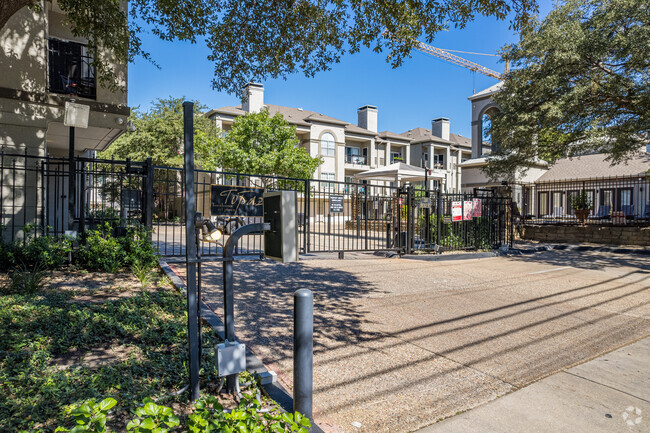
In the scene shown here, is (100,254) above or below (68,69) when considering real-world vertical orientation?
below

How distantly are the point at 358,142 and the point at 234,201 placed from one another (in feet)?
111

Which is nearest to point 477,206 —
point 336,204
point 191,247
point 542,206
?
point 336,204

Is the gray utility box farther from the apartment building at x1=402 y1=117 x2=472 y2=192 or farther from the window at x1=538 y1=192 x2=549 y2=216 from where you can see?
the apartment building at x1=402 y1=117 x2=472 y2=192

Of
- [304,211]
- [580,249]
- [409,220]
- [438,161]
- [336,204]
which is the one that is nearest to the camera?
[304,211]

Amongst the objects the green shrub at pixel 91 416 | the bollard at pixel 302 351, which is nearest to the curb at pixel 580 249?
the bollard at pixel 302 351

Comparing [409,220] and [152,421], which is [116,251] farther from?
[409,220]

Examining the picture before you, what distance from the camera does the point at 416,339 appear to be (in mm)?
4543

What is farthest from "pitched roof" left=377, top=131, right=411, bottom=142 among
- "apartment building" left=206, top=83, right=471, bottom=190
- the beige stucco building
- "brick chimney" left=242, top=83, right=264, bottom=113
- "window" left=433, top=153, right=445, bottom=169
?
the beige stucco building

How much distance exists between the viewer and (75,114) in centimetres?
687

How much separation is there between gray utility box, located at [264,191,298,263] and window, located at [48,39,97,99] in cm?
1043

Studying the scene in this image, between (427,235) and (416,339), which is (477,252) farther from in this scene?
(416,339)

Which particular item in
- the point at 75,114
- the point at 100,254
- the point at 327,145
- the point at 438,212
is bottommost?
the point at 100,254

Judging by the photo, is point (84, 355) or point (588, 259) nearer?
point (84, 355)

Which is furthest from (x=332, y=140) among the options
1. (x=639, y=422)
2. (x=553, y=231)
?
(x=639, y=422)
